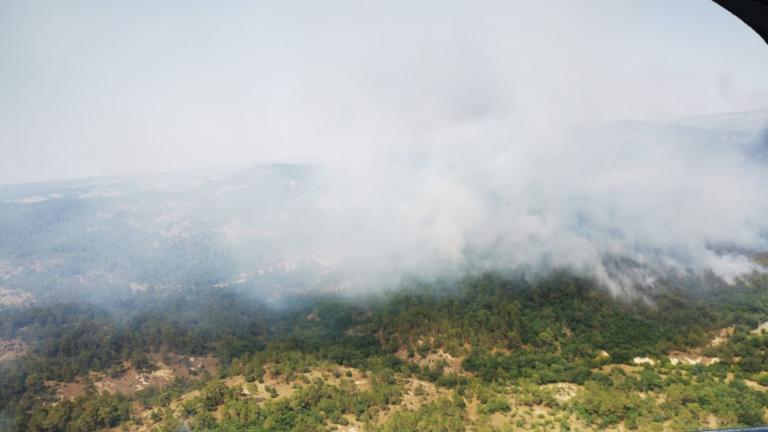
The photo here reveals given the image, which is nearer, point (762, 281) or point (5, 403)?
point (5, 403)

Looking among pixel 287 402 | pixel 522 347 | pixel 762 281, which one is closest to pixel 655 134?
pixel 762 281

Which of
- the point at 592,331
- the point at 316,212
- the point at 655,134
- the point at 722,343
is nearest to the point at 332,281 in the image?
the point at 316,212

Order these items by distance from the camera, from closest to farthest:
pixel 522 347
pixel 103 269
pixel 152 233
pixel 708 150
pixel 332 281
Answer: pixel 522 347 < pixel 332 281 < pixel 103 269 < pixel 708 150 < pixel 152 233

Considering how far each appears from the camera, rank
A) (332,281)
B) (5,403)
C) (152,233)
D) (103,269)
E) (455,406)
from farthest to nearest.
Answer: (152,233) < (103,269) < (332,281) < (5,403) < (455,406)

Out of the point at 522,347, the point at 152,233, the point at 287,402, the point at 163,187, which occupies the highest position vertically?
the point at 163,187

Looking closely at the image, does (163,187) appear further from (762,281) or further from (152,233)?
(762,281)

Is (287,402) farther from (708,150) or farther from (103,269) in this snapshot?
(708,150)

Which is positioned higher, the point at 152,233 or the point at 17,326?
the point at 152,233

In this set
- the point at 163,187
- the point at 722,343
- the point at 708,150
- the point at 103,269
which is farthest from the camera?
the point at 163,187

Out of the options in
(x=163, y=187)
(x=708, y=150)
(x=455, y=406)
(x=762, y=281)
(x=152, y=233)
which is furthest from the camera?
(x=163, y=187)
